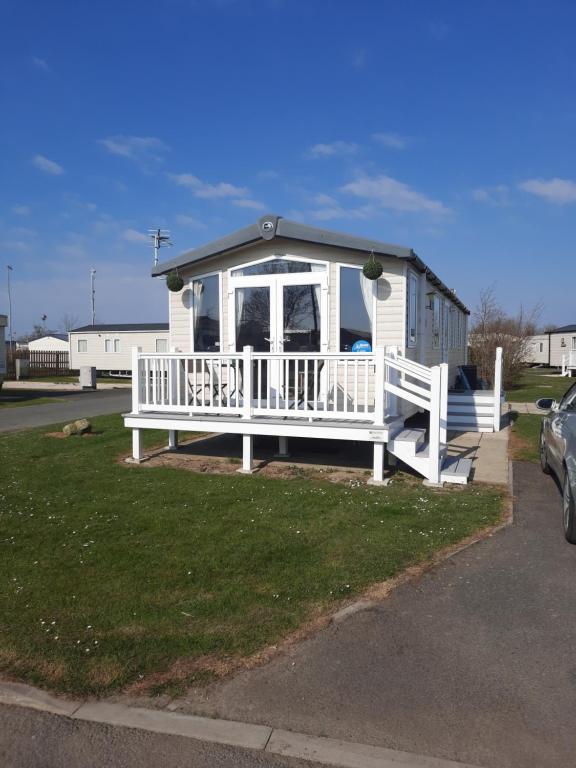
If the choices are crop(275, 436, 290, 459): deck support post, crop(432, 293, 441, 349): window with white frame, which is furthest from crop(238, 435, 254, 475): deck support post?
crop(432, 293, 441, 349): window with white frame

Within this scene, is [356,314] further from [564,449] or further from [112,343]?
[112,343]

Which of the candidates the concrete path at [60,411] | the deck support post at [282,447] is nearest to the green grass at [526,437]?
the deck support post at [282,447]

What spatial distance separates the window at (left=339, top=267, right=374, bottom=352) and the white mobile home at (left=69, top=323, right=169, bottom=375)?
83.3ft

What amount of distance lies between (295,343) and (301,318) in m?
0.39

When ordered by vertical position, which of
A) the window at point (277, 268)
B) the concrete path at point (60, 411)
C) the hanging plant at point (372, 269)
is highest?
the window at point (277, 268)

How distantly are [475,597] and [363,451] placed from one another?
5.11 m

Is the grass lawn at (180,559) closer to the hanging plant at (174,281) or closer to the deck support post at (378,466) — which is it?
the deck support post at (378,466)

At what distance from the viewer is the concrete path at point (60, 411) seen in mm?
13312

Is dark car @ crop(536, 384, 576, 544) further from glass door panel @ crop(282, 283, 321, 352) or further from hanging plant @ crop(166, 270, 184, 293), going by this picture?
hanging plant @ crop(166, 270, 184, 293)

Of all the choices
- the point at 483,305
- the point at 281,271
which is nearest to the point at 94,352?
the point at 483,305

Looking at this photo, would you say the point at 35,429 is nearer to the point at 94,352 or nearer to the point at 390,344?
the point at 390,344

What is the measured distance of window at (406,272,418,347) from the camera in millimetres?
8641

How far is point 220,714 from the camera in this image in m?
2.56

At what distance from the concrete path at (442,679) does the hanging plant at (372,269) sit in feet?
15.9
